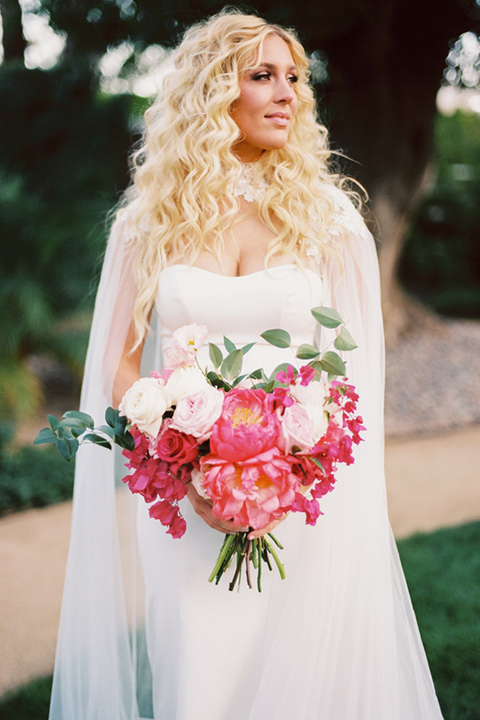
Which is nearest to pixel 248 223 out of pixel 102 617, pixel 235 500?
pixel 235 500

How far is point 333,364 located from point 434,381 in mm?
7910

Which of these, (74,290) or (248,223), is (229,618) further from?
(74,290)

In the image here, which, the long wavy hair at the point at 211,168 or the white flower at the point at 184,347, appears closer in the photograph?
the white flower at the point at 184,347

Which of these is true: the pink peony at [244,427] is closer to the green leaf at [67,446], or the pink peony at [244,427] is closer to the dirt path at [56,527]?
the green leaf at [67,446]

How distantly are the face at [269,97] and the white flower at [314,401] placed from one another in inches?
40.1

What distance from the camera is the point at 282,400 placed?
1700 millimetres

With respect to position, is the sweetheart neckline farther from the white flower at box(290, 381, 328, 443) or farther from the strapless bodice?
the white flower at box(290, 381, 328, 443)

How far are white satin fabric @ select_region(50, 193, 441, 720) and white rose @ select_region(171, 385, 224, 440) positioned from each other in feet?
2.16

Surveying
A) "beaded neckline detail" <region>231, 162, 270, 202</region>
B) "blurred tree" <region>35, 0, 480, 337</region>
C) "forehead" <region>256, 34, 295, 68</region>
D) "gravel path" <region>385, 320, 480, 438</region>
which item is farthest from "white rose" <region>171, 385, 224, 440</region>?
"blurred tree" <region>35, 0, 480, 337</region>

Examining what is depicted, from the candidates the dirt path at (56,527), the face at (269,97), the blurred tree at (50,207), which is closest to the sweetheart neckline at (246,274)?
the face at (269,97)

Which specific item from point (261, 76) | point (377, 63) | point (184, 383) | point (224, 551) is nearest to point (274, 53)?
point (261, 76)

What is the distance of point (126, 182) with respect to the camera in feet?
31.9

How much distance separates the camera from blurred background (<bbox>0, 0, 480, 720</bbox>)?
493 cm

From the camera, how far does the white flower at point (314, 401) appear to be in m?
1.67
